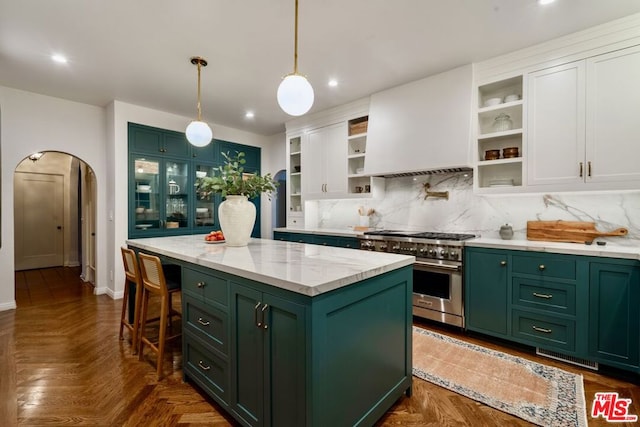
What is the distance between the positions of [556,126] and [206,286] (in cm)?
322

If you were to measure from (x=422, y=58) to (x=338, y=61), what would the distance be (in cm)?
85

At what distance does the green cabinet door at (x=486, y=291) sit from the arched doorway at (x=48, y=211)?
23.1 feet

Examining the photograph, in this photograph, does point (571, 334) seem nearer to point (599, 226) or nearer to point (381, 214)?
point (599, 226)

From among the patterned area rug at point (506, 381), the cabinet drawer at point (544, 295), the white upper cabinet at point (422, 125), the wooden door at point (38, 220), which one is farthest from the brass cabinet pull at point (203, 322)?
the wooden door at point (38, 220)

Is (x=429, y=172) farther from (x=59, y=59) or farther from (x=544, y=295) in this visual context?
(x=59, y=59)

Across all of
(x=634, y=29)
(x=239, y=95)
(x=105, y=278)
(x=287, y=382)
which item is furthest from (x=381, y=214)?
(x=105, y=278)

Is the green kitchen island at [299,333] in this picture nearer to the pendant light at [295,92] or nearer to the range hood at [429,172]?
the pendant light at [295,92]

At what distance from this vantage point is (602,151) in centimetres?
248

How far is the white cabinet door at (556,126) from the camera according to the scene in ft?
8.48

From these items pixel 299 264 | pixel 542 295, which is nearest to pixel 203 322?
pixel 299 264

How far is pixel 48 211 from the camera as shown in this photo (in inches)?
257

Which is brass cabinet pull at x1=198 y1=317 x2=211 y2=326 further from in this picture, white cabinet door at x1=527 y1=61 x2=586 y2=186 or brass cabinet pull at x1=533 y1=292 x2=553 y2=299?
white cabinet door at x1=527 y1=61 x2=586 y2=186

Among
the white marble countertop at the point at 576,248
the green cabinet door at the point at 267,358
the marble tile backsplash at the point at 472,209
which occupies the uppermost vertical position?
the marble tile backsplash at the point at 472,209

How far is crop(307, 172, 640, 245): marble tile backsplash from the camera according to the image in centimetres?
267
